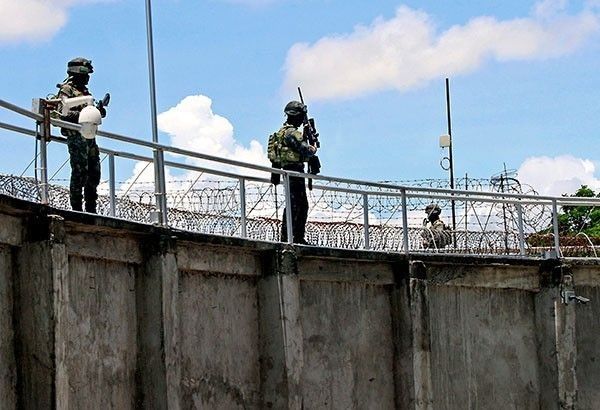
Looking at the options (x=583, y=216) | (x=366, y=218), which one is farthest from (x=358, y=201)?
(x=583, y=216)

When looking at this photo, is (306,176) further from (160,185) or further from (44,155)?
(44,155)

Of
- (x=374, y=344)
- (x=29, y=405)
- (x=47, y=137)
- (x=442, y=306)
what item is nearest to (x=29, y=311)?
(x=29, y=405)

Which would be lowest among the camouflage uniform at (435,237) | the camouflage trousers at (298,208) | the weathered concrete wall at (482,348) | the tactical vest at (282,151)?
the weathered concrete wall at (482,348)

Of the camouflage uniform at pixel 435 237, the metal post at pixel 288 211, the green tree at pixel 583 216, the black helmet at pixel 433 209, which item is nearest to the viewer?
the metal post at pixel 288 211

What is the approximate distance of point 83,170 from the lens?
50.9 feet

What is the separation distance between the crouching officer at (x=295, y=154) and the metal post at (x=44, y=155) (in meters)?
4.85

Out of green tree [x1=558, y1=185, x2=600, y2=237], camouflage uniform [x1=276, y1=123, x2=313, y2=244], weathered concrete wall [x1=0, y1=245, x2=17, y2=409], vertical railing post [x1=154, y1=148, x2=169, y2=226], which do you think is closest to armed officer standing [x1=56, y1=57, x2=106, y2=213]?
vertical railing post [x1=154, y1=148, x2=169, y2=226]

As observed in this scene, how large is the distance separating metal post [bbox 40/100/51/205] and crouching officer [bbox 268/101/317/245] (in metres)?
4.85

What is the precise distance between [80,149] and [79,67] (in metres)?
0.95

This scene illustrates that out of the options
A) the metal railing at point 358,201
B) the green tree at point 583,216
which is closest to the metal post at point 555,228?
the metal railing at point 358,201

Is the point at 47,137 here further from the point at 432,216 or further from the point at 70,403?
the point at 432,216

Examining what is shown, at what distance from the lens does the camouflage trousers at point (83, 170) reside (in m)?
15.5

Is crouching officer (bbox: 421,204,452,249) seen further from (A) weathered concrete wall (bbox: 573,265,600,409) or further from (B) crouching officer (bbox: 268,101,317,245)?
(B) crouching officer (bbox: 268,101,317,245)

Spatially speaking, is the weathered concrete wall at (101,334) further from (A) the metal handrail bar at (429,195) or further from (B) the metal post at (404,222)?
(B) the metal post at (404,222)
